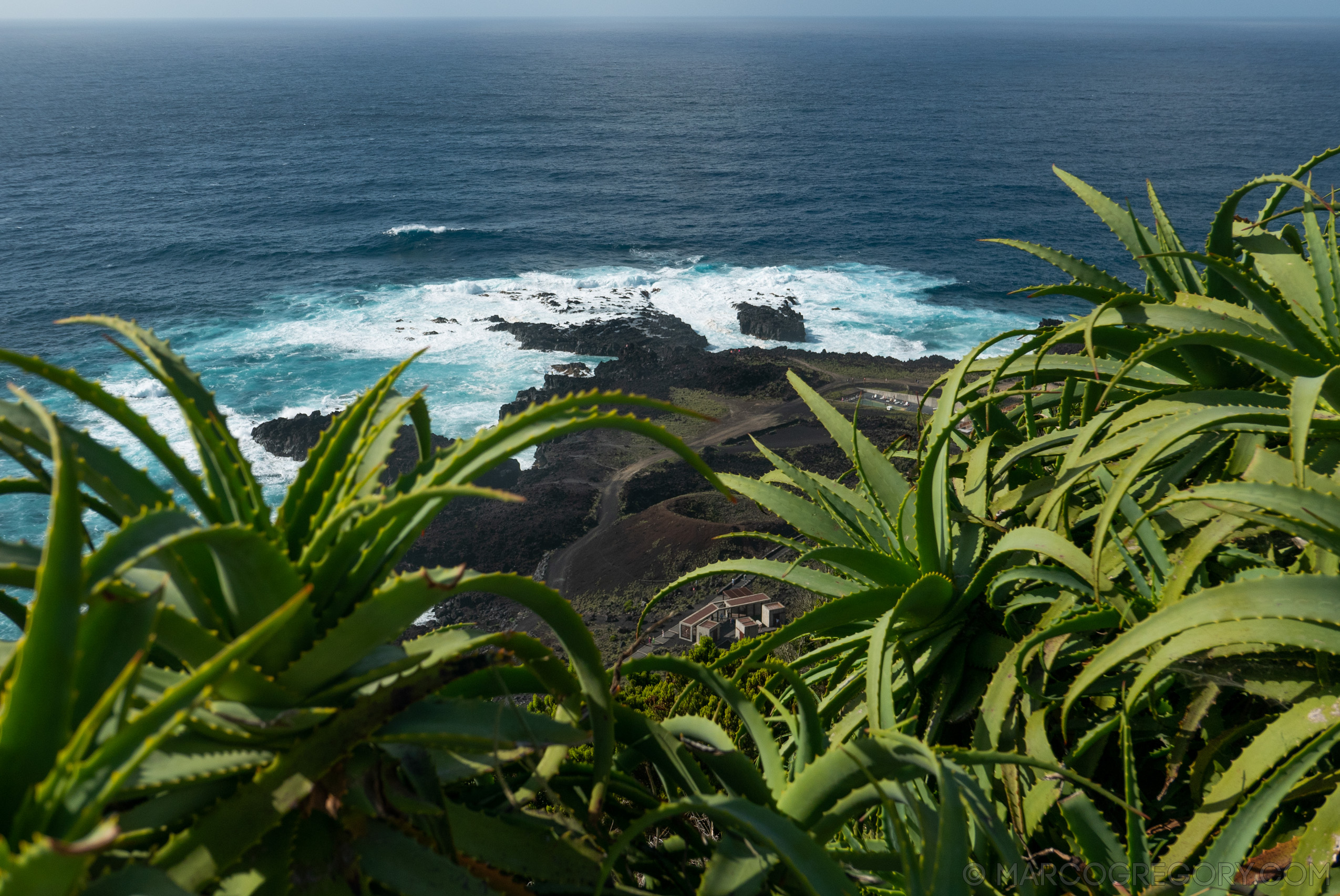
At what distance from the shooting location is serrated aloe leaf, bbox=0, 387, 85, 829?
111cm

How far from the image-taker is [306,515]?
1.78 m

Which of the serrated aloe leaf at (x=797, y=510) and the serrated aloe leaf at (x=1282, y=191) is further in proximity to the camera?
the serrated aloe leaf at (x=797, y=510)

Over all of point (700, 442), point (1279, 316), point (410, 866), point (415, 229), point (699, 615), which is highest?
point (1279, 316)

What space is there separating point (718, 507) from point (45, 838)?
960 inches

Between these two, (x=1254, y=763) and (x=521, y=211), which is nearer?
(x=1254, y=763)

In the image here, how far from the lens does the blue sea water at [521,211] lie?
3662cm

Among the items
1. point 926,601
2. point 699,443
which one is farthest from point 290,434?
point 926,601

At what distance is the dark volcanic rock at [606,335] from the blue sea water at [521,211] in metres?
0.91

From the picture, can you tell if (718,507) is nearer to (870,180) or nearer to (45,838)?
(45,838)

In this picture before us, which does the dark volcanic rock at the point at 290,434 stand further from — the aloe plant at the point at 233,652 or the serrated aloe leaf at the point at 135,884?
the serrated aloe leaf at the point at 135,884

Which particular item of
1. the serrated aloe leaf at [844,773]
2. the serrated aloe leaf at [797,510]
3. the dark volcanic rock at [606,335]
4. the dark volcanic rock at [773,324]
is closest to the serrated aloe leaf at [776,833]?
the serrated aloe leaf at [844,773]

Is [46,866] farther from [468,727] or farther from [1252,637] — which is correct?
[1252,637]

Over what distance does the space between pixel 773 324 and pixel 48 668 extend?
3776cm

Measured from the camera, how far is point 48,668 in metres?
1.14
